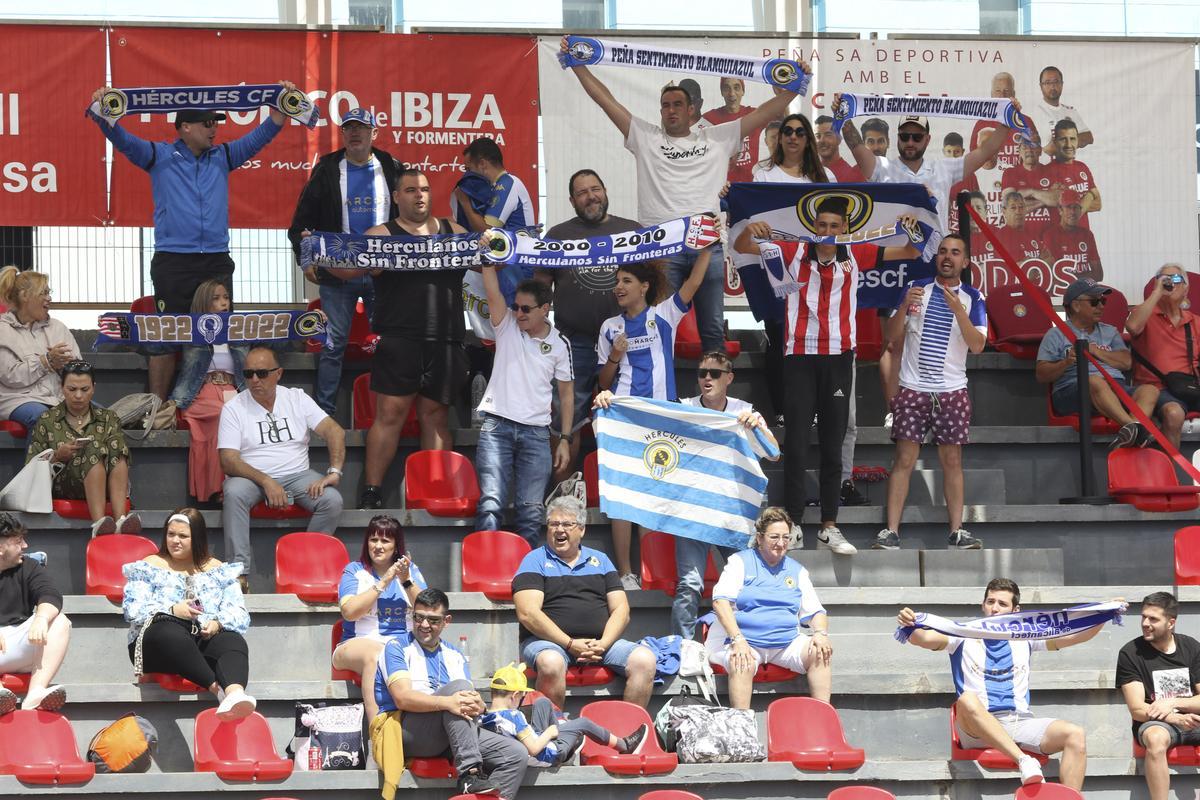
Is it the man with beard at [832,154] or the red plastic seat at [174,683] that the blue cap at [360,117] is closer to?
the man with beard at [832,154]

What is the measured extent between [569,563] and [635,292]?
196 cm

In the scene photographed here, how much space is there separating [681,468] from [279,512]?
7.30 feet

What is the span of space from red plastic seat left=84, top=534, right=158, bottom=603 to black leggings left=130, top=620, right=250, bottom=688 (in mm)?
825

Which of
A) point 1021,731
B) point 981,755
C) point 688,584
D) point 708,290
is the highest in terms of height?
point 708,290

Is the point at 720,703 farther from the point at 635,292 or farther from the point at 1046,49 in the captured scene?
the point at 1046,49

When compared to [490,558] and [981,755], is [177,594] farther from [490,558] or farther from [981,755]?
[981,755]

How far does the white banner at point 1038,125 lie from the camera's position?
1280cm

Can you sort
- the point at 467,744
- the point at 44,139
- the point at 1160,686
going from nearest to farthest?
the point at 467,744 → the point at 1160,686 → the point at 44,139

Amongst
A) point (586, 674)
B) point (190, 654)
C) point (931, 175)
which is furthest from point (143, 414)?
point (931, 175)

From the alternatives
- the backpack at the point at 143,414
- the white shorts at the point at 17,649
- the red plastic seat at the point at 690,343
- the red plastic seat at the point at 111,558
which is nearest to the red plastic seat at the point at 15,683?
the white shorts at the point at 17,649

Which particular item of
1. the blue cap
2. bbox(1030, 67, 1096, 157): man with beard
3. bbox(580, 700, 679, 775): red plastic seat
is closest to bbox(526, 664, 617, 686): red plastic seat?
bbox(580, 700, 679, 775): red plastic seat

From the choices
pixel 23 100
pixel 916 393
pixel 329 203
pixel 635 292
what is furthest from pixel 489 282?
pixel 23 100

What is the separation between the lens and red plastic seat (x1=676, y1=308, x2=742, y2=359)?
12.0 metres

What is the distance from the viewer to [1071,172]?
13.1m
